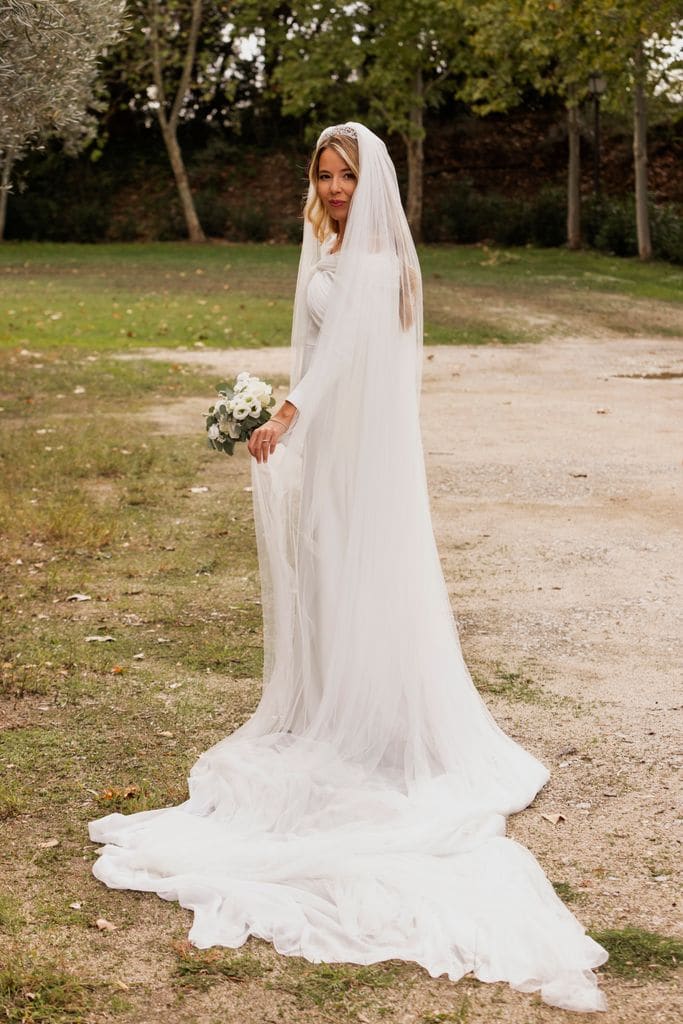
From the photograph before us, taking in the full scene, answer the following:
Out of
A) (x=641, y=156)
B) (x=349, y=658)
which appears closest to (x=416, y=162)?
(x=641, y=156)

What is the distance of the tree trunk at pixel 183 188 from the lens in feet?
125

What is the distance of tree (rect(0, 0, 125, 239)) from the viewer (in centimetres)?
1039

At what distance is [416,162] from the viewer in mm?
37375

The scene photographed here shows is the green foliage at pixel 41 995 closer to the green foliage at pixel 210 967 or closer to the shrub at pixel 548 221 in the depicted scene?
the green foliage at pixel 210 967

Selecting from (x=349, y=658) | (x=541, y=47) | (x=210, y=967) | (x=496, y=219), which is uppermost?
(x=541, y=47)

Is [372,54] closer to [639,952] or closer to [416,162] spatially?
[416,162]

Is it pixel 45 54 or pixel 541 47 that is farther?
pixel 541 47

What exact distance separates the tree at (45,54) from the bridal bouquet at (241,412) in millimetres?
6131

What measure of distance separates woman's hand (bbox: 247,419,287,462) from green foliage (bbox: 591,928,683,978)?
2034mm

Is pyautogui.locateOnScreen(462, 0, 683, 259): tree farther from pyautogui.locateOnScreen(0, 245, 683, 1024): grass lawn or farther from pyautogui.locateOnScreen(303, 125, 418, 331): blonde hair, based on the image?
pyautogui.locateOnScreen(303, 125, 418, 331): blonde hair

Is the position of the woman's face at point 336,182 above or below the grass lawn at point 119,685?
above

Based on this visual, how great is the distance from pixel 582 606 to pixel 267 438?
2934 millimetres

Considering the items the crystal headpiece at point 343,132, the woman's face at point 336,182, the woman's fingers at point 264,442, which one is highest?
the crystal headpiece at point 343,132

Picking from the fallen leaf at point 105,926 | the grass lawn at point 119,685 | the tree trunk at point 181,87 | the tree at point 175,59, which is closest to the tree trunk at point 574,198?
the tree at point 175,59
